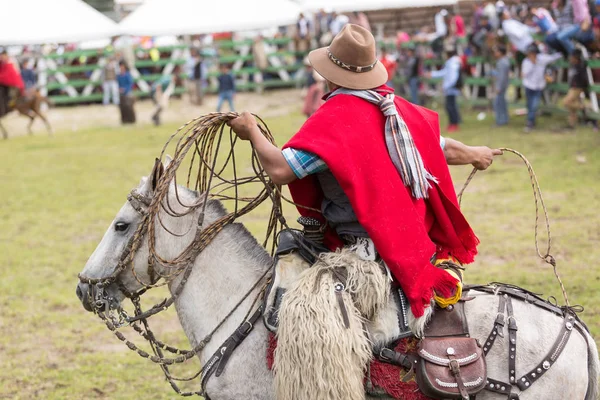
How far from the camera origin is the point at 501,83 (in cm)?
1831

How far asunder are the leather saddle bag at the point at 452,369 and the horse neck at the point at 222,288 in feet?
2.82

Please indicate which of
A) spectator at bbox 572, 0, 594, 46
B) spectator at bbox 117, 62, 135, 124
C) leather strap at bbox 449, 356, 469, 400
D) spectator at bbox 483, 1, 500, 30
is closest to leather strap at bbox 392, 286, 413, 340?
leather strap at bbox 449, 356, 469, 400

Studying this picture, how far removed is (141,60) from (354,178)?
27863 mm

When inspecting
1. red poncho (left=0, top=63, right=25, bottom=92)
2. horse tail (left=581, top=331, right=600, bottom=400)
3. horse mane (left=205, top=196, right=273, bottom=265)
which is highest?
horse mane (left=205, top=196, right=273, bottom=265)

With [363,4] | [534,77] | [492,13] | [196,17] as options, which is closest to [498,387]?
[534,77]

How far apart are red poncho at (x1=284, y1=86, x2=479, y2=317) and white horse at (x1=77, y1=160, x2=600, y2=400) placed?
0.24m

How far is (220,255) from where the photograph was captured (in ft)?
13.9

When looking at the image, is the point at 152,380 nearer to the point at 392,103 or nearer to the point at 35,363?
the point at 35,363

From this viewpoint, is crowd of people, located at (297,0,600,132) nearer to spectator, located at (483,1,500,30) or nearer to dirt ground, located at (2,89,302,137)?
spectator, located at (483,1,500,30)

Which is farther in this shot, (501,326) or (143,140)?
(143,140)

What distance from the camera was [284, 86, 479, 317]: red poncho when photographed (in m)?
3.67

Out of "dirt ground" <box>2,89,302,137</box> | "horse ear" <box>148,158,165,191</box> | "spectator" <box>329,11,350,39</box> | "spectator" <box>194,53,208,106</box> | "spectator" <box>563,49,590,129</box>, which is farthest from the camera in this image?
"spectator" <box>329,11,350,39</box>

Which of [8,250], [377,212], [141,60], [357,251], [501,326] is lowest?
[141,60]

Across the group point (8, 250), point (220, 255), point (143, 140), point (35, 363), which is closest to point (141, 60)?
point (143, 140)
